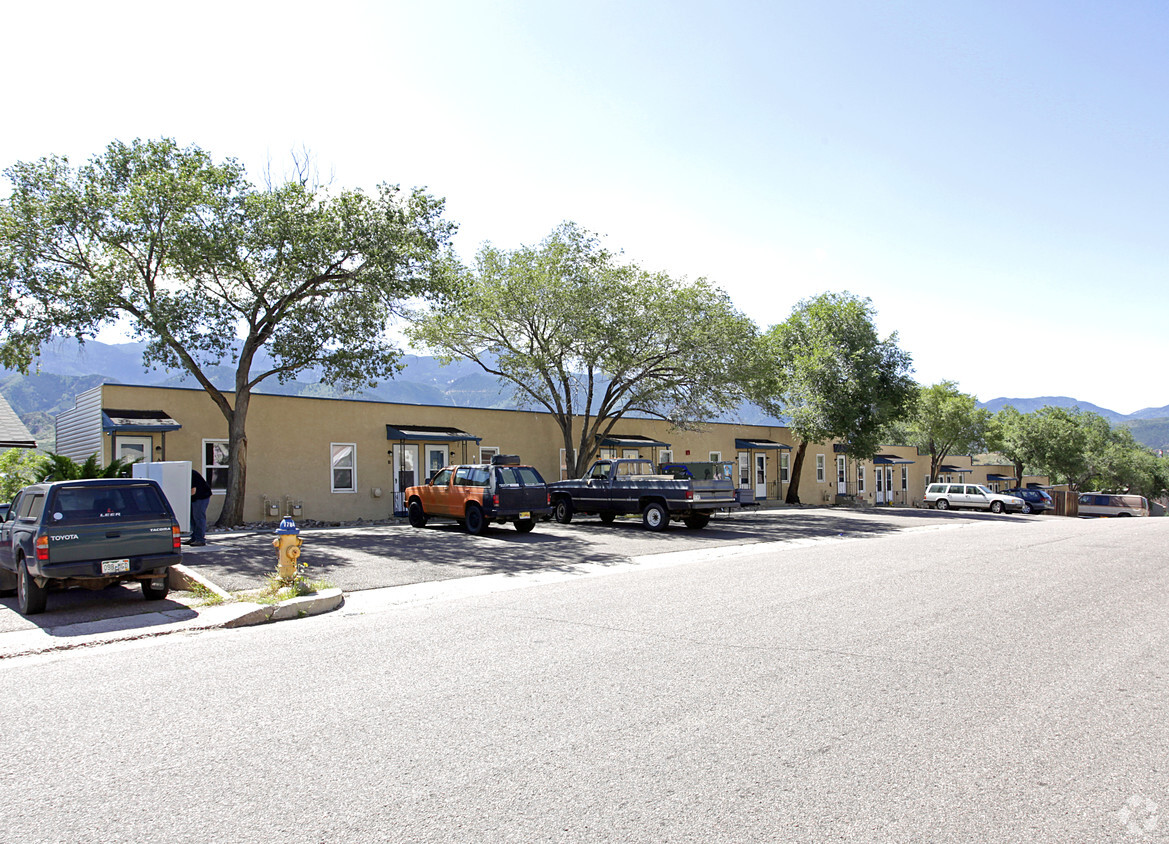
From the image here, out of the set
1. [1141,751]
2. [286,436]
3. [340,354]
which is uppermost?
[340,354]

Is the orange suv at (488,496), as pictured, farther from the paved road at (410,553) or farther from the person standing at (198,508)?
the person standing at (198,508)

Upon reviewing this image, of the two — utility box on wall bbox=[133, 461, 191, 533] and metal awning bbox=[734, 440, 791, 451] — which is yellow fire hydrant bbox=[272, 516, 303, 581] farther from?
metal awning bbox=[734, 440, 791, 451]

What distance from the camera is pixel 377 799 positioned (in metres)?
3.92

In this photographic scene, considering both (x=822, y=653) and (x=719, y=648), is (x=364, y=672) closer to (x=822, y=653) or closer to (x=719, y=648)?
(x=719, y=648)

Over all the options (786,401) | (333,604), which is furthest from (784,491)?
(333,604)

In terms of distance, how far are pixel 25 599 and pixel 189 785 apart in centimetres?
732

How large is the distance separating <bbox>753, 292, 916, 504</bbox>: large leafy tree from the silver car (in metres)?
5.91

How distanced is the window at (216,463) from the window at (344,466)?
3126 mm

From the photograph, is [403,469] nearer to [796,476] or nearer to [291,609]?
[291,609]

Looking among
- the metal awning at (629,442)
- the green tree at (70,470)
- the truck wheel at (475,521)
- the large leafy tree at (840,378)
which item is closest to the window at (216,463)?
the green tree at (70,470)

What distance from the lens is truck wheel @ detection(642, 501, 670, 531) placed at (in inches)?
846

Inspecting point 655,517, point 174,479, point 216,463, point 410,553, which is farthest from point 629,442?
point 174,479

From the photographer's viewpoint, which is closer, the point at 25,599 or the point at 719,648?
the point at 719,648

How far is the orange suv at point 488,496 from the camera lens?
18.8 meters
